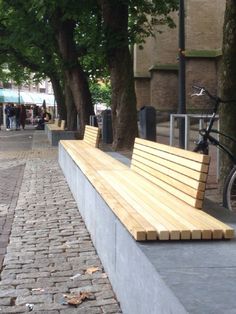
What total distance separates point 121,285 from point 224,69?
4.22 meters

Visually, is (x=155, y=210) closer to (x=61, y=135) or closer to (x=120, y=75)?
(x=120, y=75)

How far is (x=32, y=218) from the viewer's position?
7.93 metres

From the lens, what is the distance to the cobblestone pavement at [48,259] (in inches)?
178

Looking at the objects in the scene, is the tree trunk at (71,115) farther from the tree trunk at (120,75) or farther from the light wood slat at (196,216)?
the light wood slat at (196,216)

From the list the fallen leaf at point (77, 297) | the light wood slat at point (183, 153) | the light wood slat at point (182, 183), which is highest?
the light wood slat at point (183, 153)

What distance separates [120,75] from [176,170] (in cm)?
1032

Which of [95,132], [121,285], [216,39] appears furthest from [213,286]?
[216,39]

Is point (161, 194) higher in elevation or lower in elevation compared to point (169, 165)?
lower

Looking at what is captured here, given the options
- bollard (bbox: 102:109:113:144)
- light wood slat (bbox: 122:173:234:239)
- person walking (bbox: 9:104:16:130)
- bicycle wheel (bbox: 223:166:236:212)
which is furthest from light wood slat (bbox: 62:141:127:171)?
person walking (bbox: 9:104:16:130)

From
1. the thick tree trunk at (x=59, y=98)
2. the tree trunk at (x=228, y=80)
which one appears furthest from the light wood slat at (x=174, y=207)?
the thick tree trunk at (x=59, y=98)

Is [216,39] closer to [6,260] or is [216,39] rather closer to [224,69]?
[224,69]

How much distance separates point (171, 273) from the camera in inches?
125

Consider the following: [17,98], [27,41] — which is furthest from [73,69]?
[17,98]

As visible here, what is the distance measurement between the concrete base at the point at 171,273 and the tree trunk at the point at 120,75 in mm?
10175
